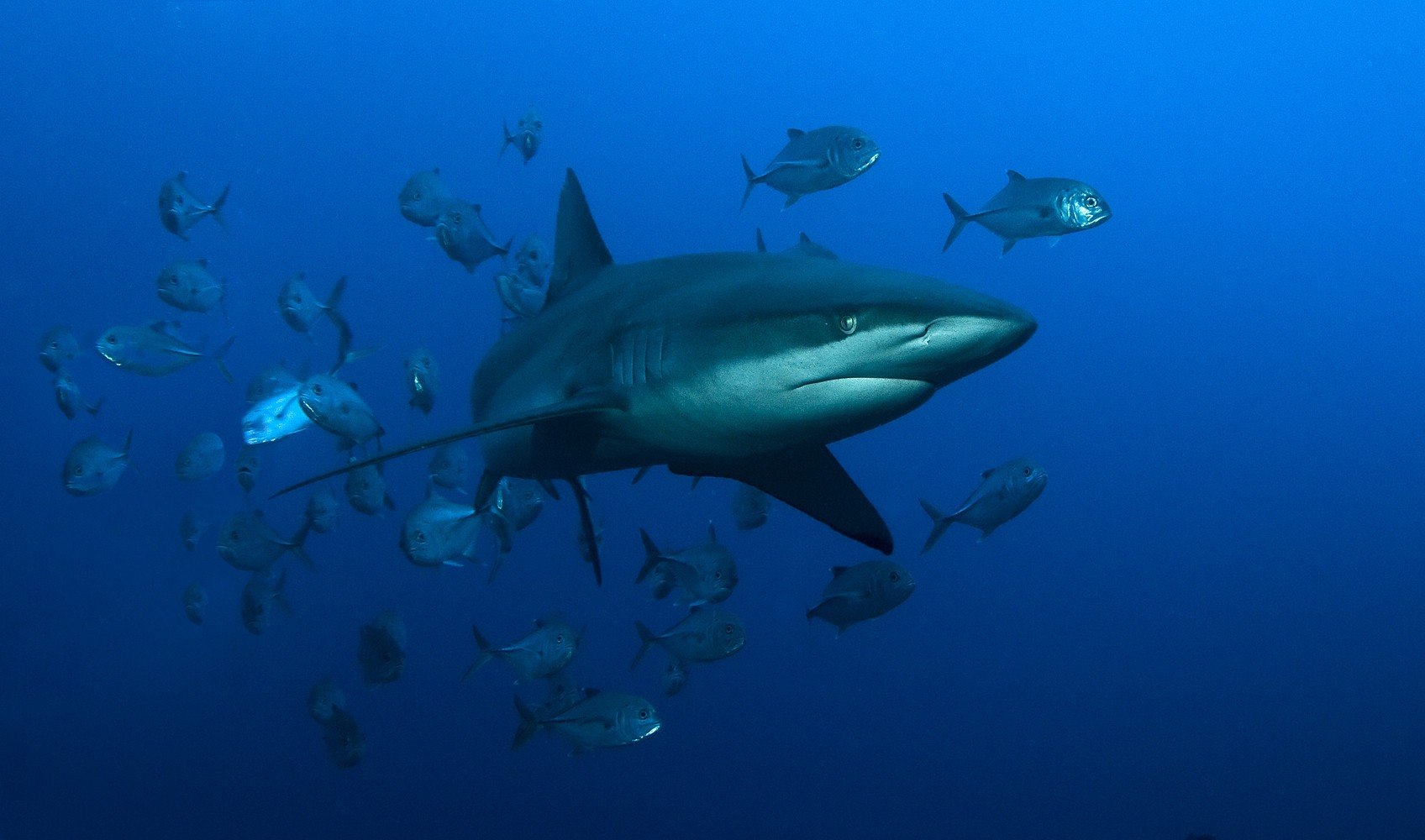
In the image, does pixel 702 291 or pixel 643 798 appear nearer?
pixel 702 291

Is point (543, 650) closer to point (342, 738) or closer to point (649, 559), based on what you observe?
point (649, 559)

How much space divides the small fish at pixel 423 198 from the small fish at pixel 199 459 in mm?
2231

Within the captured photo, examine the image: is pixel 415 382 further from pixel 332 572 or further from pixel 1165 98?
pixel 1165 98

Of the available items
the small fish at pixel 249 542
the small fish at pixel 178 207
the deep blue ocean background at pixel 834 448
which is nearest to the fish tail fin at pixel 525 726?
the small fish at pixel 249 542

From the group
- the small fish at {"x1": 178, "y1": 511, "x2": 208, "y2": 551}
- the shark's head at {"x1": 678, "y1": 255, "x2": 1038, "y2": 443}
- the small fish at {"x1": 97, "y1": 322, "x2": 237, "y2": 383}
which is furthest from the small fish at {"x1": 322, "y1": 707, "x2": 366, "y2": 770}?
the shark's head at {"x1": 678, "y1": 255, "x2": 1038, "y2": 443}

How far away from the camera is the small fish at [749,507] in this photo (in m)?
5.93

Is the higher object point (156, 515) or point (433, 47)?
→ point (433, 47)

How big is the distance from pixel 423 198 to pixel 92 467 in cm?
309

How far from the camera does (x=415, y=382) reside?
581 centimetres

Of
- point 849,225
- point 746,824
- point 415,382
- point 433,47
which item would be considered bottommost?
point 746,824

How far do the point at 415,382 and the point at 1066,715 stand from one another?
69.6 feet

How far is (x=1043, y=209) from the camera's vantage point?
17.6 ft

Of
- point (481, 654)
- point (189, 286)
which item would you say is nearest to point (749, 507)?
point (481, 654)

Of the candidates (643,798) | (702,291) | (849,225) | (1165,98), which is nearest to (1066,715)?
(643,798)
